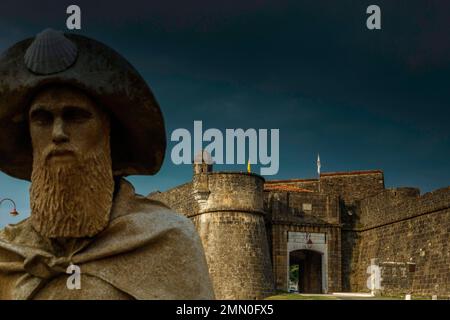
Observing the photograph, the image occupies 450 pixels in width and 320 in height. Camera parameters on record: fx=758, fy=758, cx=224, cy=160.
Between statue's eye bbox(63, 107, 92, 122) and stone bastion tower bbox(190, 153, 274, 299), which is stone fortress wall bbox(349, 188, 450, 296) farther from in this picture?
statue's eye bbox(63, 107, 92, 122)

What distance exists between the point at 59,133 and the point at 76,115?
126mm

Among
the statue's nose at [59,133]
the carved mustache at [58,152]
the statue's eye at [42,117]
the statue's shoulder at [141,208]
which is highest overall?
the statue's eye at [42,117]

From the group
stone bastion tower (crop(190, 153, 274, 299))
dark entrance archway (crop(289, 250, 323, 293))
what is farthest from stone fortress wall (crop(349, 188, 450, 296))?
stone bastion tower (crop(190, 153, 274, 299))

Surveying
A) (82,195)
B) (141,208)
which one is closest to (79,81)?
(82,195)

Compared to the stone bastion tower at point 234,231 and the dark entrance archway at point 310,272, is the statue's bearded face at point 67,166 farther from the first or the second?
the dark entrance archway at point 310,272

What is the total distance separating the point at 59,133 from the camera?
303cm

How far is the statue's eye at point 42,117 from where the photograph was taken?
3.12 metres

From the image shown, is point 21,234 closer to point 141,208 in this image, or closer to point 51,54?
point 141,208

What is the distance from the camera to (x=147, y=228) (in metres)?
3.20

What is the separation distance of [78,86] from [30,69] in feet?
0.72

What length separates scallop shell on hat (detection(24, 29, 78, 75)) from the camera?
3.05 metres

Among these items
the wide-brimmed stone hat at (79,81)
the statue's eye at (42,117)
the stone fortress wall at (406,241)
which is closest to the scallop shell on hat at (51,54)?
the wide-brimmed stone hat at (79,81)

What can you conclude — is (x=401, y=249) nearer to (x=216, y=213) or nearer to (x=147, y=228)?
(x=216, y=213)
